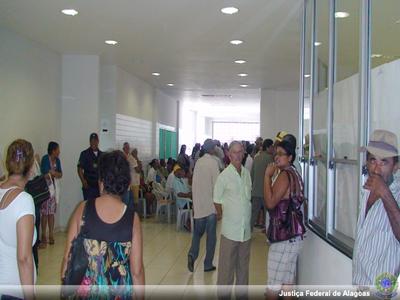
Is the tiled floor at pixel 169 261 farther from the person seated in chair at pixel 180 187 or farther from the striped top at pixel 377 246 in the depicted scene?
the striped top at pixel 377 246

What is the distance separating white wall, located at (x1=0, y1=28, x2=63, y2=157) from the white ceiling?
0.22 m

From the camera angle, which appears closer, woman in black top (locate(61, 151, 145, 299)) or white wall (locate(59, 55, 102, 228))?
woman in black top (locate(61, 151, 145, 299))

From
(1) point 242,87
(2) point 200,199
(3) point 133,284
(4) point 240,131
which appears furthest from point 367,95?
(4) point 240,131

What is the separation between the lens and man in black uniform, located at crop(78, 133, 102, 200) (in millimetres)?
7969

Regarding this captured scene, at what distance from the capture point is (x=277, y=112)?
13.3 meters

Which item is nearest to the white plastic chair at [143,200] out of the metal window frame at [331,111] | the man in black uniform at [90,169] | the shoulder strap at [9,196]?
the man in black uniform at [90,169]

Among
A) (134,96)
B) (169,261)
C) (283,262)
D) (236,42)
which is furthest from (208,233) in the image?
(134,96)

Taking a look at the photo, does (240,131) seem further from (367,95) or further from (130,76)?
(367,95)

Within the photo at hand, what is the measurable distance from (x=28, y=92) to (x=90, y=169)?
1596 mm

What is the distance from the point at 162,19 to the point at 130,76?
4.77 m

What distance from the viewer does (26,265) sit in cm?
263

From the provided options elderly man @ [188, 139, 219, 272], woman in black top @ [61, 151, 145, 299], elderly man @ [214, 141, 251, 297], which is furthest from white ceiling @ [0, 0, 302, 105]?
woman in black top @ [61, 151, 145, 299]

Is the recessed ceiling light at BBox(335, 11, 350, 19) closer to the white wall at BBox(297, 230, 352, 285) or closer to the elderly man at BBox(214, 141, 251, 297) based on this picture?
the elderly man at BBox(214, 141, 251, 297)

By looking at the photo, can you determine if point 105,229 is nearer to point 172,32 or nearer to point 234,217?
point 234,217
